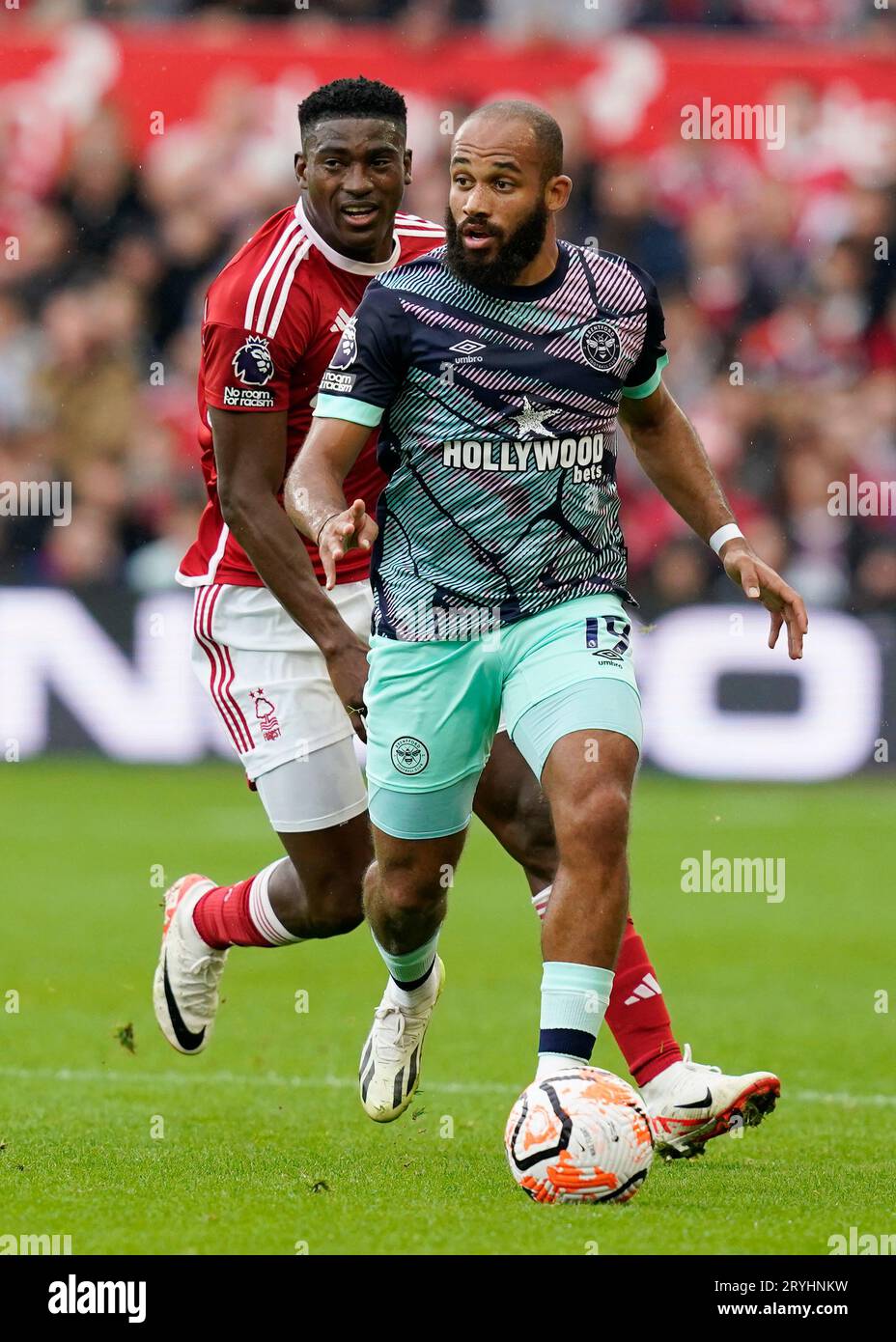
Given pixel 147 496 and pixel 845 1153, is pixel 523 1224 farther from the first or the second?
pixel 147 496

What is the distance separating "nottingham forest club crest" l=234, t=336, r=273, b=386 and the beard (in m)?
0.97

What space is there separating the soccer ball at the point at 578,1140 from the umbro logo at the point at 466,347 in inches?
67.6

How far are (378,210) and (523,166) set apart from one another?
3.40 ft

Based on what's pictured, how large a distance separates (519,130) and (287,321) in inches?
46.6

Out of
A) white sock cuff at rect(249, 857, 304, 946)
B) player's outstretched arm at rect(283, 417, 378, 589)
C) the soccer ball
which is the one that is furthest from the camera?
white sock cuff at rect(249, 857, 304, 946)

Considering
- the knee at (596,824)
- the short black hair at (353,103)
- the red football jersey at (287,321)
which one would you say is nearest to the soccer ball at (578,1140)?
the knee at (596,824)

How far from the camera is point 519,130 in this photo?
534 centimetres

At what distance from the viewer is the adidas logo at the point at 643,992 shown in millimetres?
5996

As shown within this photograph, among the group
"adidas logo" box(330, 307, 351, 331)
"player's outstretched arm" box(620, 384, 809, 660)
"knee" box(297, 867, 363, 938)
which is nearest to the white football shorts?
"knee" box(297, 867, 363, 938)

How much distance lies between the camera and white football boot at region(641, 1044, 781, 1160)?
584 centimetres

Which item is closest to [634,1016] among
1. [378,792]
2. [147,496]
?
[378,792]

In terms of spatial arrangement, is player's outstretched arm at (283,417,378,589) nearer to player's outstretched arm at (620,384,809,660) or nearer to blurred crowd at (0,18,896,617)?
player's outstretched arm at (620,384,809,660)

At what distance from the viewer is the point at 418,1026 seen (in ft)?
20.7

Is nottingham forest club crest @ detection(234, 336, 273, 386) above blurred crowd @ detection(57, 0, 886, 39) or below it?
below
